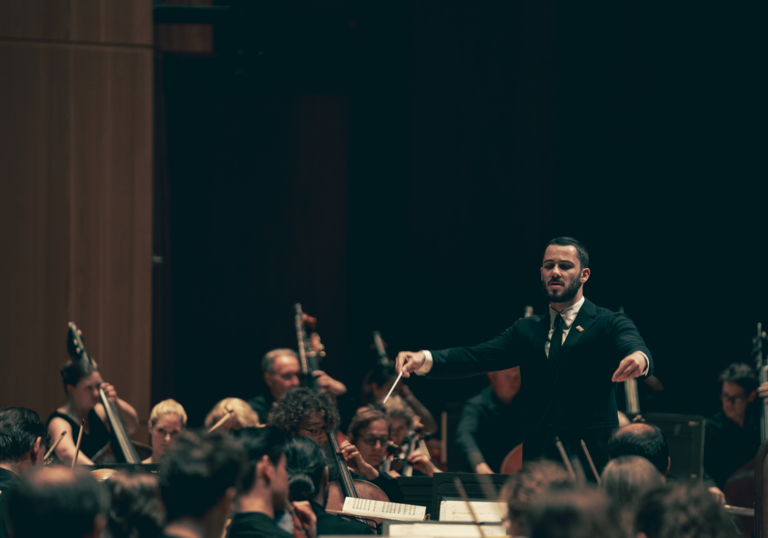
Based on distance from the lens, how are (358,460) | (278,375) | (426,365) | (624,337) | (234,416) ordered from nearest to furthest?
(624,337)
(426,365)
(358,460)
(234,416)
(278,375)

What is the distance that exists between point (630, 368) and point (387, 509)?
3.10 feet

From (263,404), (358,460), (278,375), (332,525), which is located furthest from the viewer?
(263,404)

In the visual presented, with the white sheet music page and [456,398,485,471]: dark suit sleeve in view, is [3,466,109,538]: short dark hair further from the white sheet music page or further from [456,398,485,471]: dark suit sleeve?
[456,398,485,471]: dark suit sleeve

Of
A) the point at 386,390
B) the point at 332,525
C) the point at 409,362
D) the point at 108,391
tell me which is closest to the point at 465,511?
the point at 332,525

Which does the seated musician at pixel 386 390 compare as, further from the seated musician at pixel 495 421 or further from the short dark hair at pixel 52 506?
the short dark hair at pixel 52 506

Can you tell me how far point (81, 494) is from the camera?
1687 millimetres

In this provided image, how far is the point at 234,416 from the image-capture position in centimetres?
462

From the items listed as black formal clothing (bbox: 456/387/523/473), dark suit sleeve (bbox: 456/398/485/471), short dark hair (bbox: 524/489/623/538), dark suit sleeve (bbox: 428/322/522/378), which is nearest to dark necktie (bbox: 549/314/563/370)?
dark suit sleeve (bbox: 428/322/522/378)

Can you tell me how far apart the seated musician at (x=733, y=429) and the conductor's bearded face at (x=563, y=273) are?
2299 millimetres

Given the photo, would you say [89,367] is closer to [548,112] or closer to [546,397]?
[546,397]

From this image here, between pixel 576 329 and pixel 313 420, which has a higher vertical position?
pixel 576 329

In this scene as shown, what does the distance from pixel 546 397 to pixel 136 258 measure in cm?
317

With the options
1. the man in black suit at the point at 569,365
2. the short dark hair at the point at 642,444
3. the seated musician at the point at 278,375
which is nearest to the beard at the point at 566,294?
the man in black suit at the point at 569,365

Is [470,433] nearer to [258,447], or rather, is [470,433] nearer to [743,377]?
[743,377]
